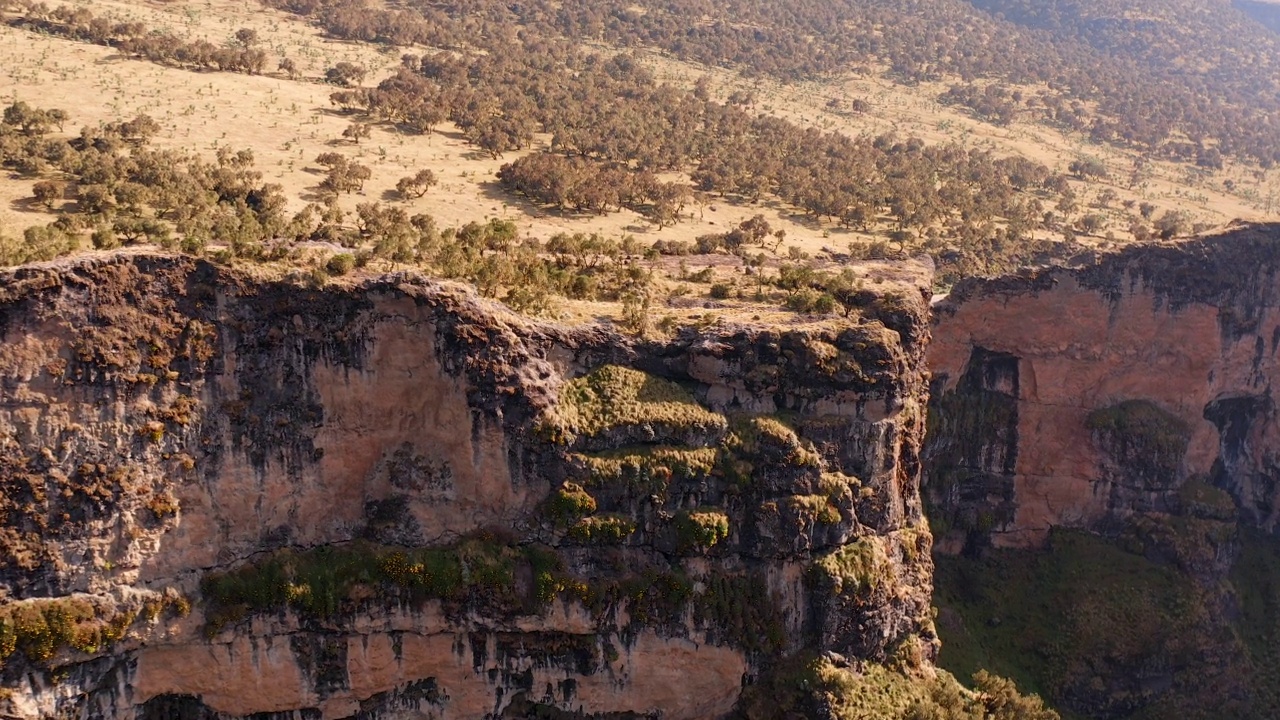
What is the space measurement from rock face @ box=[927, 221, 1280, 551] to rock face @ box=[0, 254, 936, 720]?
38.9ft

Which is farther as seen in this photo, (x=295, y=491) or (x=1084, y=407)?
(x=1084, y=407)

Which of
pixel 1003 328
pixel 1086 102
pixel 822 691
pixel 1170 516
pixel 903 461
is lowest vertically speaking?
pixel 822 691

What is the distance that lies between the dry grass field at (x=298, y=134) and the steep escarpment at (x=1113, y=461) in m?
9.13

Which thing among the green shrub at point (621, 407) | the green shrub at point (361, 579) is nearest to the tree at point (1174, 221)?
the green shrub at point (621, 407)

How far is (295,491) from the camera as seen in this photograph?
30406 millimetres

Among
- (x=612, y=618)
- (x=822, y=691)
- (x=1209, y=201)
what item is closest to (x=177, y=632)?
(x=612, y=618)

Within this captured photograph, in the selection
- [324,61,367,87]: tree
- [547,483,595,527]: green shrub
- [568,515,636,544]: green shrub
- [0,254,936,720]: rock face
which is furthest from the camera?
[324,61,367,87]: tree

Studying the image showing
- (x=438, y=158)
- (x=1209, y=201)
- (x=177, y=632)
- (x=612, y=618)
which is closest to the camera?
(x=177, y=632)

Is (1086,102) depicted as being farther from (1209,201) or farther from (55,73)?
(55,73)

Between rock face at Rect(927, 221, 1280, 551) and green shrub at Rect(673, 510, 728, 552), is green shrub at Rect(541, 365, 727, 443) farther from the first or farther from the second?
rock face at Rect(927, 221, 1280, 551)

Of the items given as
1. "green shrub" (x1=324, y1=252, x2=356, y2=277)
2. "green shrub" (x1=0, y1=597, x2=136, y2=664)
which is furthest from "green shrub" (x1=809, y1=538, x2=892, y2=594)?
"green shrub" (x1=0, y1=597, x2=136, y2=664)

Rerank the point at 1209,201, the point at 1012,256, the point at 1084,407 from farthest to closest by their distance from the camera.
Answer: the point at 1209,201, the point at 1012,256, the point at 1084,407

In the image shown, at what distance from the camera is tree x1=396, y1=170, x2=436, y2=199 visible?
53.0 m

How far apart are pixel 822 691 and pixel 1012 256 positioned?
3228 cm
